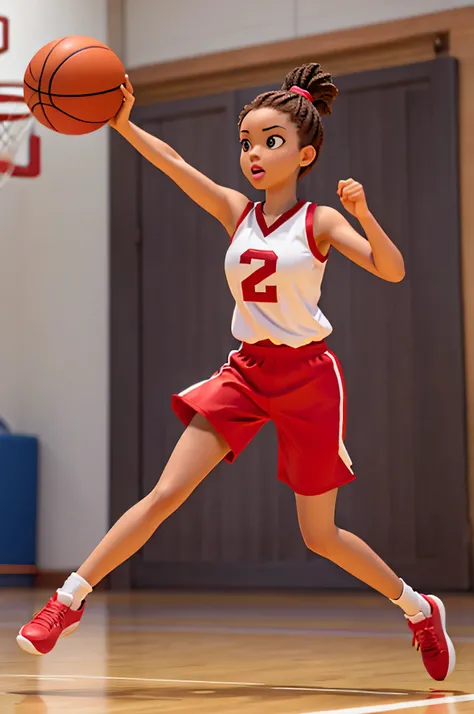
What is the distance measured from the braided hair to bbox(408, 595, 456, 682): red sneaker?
1.12 meters

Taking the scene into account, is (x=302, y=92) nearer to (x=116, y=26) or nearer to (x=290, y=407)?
(x=290, y=407)

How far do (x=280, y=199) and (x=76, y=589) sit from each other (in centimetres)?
103

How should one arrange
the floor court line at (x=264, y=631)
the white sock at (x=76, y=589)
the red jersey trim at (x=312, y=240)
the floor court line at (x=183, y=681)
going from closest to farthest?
the floor court line at (x=183, y=681), the white sock at (x=76, y=589), the red jersey trim at (x=312, y=240), the floor court line at (x=264, y=631)

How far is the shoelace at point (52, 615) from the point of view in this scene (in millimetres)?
2605

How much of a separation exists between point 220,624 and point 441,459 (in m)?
2.22

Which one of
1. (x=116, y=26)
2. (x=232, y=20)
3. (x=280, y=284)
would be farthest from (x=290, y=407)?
(x=116, y=26)

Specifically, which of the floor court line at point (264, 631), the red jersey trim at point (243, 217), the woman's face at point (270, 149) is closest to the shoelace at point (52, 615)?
the red jersey trim at point (243, 217)

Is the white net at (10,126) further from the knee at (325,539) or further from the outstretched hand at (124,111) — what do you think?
the knee at (325,539)

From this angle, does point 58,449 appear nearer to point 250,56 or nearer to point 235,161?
point 235,161

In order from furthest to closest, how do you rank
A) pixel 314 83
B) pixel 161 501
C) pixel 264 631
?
pixel 264 631, pixel 314 83, pixel 161 501

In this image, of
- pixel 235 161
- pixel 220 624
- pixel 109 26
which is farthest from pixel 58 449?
pixel 220 624

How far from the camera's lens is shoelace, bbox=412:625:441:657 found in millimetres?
2805

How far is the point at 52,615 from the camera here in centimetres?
263

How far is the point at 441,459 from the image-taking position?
6430 millimetres
